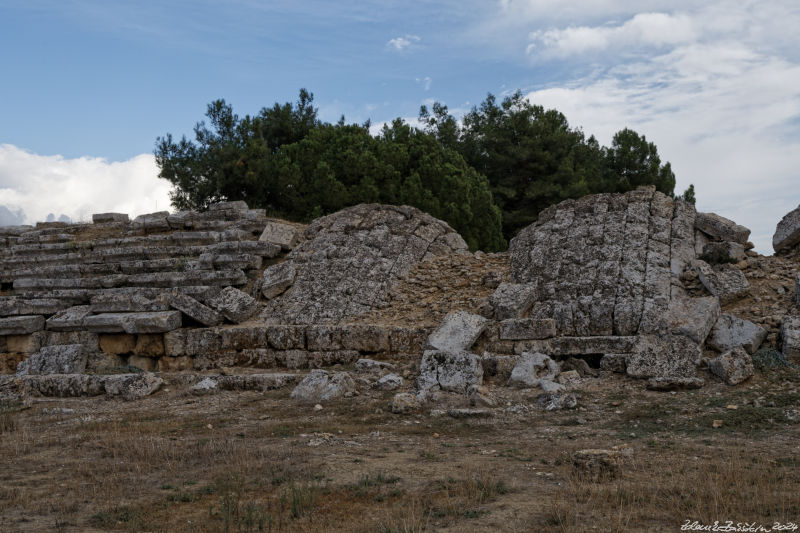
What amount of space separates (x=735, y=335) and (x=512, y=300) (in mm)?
3083

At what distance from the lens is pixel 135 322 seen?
11.6 meters

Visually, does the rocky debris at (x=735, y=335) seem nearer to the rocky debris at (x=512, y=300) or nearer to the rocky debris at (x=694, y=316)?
the rocky debris at (x=694, y=316)

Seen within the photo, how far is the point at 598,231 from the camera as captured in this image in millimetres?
11719

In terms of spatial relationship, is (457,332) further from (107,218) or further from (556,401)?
(107,218)

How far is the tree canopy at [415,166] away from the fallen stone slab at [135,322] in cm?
794

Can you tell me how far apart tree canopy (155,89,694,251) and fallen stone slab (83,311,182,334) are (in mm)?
7935

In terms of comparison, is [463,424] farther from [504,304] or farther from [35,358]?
[35,358]

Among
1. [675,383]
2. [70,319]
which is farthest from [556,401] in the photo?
[70,319]

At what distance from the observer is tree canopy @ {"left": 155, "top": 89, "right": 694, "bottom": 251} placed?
19.6 m

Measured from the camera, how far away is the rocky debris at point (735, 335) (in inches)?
344

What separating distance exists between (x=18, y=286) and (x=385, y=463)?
1216 cm

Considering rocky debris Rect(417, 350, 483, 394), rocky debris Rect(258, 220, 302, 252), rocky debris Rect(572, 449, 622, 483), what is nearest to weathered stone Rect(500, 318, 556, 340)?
rocky debris Rect(417, 350, 483, 394)

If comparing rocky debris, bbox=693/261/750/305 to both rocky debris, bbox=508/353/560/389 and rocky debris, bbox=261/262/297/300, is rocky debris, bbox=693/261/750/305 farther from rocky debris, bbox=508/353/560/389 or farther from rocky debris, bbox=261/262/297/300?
rocky debris, bbox=261/262/297/300

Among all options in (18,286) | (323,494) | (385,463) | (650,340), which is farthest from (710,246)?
(18,286)
